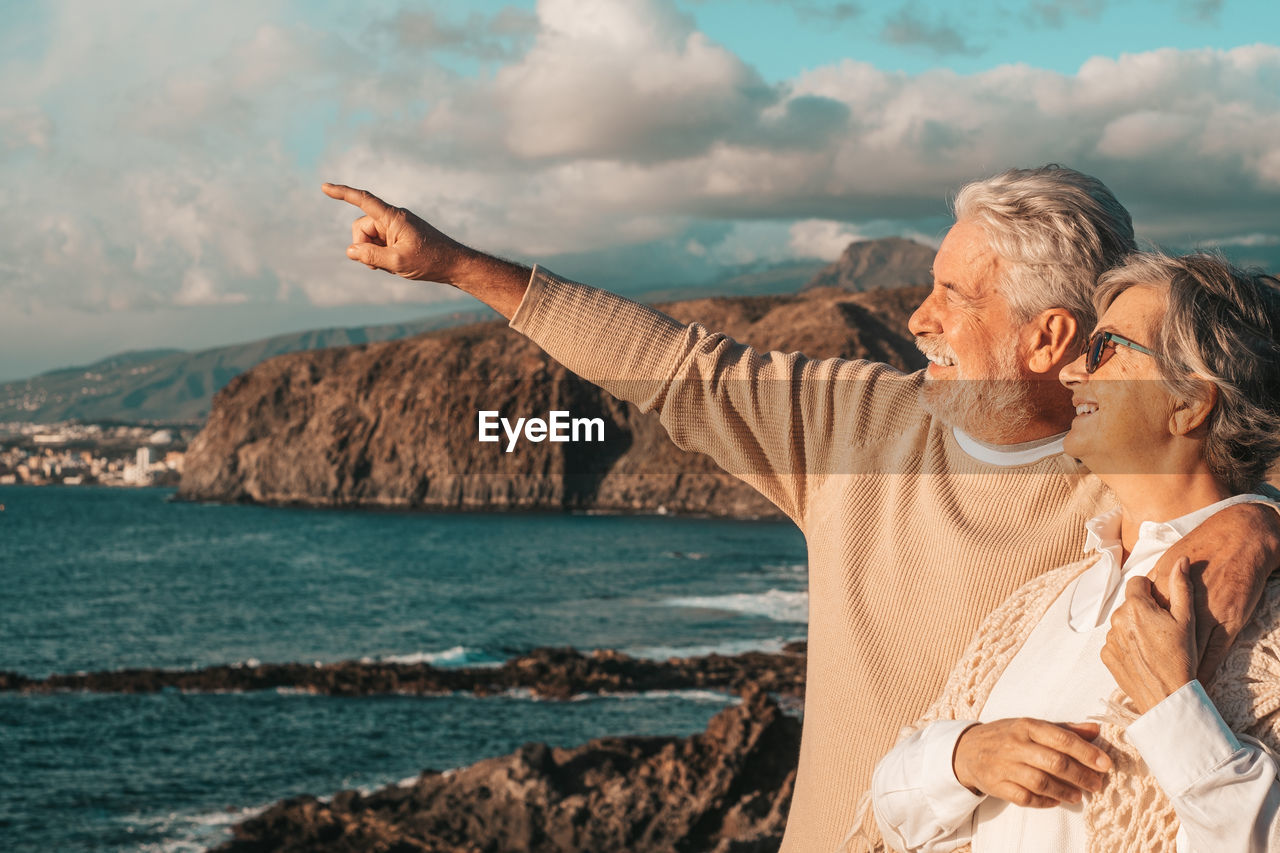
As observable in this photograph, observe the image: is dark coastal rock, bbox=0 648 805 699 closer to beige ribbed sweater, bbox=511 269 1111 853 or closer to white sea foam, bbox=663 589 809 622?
white sea foam, bbox=663 589 809 622

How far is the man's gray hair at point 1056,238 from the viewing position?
68.4 inches

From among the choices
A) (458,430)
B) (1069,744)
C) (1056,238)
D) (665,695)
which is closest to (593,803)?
(1056,238)

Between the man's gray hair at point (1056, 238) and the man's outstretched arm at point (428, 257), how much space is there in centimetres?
84

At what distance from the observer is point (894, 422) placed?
1.95 meters

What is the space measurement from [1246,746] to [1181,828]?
0.14 m

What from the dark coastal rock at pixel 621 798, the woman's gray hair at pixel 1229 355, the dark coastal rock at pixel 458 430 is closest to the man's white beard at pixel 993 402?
the woman's gray hair at pixel 1229 355

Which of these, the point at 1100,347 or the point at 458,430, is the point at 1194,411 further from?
the point at 458,430

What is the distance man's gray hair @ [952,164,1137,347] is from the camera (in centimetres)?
174

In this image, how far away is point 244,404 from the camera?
96.1m

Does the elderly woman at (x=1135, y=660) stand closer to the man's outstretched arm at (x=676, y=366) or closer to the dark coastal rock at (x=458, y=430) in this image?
the man's outstretched arm at (x=676, y=366)

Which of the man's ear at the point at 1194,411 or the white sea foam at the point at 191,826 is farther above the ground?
the man's ear at the point at 1194,411

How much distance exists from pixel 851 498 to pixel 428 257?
887mm

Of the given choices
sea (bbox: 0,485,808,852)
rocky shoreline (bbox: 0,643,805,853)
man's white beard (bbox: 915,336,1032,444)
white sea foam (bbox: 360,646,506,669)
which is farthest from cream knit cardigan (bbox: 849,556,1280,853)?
white sea foam (bbox: 360,646,506,669)

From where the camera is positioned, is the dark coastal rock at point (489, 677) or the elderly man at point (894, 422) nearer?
the elderly man at point (894, 422)
